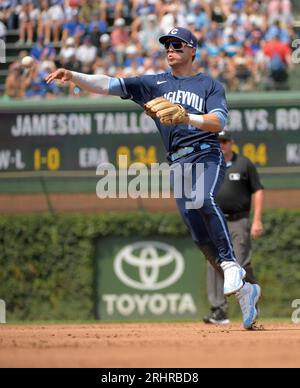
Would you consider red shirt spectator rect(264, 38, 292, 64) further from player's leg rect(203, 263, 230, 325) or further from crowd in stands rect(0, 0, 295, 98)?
player's leg rect(203, 263, 230, 325)

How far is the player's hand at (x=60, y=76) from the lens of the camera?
7.80 meters

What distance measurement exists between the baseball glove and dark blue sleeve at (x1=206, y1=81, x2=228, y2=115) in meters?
0.51

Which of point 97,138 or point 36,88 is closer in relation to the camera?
point 97,138

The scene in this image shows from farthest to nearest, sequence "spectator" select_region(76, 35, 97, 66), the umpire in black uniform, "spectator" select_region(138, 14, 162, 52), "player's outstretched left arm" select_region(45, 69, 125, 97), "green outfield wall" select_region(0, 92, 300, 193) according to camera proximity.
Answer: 1. "spectator" select_region(76, 35, 97, 66)
2. "spectator" select_region(138, 14, 162, 52)
3. "green outfield wall" select_region(0, 92, 300, 193)
4. the umpire in black uniform
5. "player's outstretched left arm" select_region(45, 69, 125, 97)

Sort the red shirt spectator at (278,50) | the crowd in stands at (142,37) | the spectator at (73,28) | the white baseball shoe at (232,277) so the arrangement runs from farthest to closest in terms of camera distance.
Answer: the spectator at (73,28) < the crowd in stands at (142,37) < the red shirt spectator at (278,50) < the white baseball shoe at (232,277)

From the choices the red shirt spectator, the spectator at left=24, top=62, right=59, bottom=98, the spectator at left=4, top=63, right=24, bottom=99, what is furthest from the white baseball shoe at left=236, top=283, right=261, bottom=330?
the spectator at left=4, top=63, right=24, bottom=99

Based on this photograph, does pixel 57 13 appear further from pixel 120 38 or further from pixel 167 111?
pixel 167 111

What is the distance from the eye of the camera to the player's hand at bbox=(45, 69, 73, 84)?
780cm

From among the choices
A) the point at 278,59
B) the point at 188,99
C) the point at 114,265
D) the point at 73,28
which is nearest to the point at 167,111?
the point at 188,99

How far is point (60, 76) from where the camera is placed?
7883 mm

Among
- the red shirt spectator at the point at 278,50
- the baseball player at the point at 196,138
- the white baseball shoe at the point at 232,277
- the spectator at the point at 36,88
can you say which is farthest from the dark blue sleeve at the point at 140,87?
the spectator at the point at 36,88

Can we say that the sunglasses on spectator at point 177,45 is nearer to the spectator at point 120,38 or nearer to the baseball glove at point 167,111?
the baseball glove at point 167,111

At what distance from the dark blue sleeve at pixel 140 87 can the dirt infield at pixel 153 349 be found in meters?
2.05

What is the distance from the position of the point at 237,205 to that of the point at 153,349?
4.21 metres
